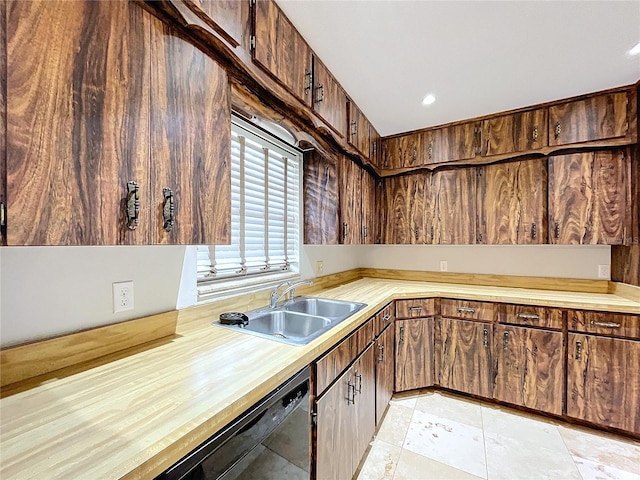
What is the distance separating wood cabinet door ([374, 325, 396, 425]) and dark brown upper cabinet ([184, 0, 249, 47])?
185 centimetres

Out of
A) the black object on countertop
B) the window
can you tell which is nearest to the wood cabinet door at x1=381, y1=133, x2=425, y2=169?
the window

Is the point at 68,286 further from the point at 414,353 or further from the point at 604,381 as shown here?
the point at 604,381

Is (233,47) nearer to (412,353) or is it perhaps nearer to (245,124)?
(245,124)

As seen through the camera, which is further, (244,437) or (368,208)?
(368,208)

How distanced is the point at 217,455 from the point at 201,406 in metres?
0.13

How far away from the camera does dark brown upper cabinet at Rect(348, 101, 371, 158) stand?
2.16m

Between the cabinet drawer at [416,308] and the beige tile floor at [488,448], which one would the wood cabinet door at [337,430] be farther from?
the cabinet drawer at [416,308]

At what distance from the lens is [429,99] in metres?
2.16

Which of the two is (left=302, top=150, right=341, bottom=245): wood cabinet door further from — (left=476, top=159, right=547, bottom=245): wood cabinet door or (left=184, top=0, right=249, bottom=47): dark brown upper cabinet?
(left=476, top=159, right=547, bottom=245): wood cabinet door

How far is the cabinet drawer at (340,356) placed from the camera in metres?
1.19

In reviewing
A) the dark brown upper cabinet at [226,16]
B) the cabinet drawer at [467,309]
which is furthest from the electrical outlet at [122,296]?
the cabinet drawer at [467,309]

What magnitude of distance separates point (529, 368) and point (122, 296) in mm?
2700

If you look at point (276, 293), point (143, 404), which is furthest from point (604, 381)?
point (143, 404)

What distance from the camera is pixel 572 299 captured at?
6.77ft
